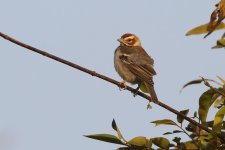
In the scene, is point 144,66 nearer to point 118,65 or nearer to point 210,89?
point 118,65

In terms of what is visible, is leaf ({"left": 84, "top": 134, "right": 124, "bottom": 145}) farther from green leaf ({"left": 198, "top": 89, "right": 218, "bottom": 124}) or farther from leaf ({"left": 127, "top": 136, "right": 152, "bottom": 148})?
green leaf ({"left": 198, "top": 89, "right": 218, "bottom": 124})

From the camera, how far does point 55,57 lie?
3436 mm

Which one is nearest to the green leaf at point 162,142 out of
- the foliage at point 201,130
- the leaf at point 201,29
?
the foliage at point 201,130

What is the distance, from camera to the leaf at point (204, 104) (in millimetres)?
3789

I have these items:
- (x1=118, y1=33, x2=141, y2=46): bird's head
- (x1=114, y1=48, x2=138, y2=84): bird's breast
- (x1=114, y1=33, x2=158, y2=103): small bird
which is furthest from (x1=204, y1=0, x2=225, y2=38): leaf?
(x1=118, y1=33, x2=141, y2=46): bird's head

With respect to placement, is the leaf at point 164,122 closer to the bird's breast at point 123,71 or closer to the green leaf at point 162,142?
the green leaf at point 162,142

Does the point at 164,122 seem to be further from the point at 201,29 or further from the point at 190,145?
the point at 201,29

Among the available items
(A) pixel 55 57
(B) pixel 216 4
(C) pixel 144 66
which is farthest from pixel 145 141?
(C) pixel 144 66

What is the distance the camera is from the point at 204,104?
386 centimetres

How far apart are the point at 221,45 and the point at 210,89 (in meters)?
0.52

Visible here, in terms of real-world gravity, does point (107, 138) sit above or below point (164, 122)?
below

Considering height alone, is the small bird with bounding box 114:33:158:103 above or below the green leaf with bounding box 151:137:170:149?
above

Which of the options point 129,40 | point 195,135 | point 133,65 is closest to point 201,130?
point 195,135

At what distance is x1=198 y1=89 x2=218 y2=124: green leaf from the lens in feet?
12.4
